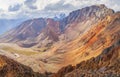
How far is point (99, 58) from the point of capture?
163m

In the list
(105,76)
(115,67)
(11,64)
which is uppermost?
(11,64)

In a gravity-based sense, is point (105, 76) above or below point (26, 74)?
below

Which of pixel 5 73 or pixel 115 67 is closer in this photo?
pixel 115 67

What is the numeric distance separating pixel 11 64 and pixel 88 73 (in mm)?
45572

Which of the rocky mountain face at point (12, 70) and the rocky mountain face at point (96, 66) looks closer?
the rocky mountain face at point (96, 66)

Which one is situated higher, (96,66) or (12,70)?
(96,66)

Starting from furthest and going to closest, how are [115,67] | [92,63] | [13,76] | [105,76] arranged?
[92,63] < [13,76] < [115,67] < [105,76]

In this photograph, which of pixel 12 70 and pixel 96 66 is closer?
pixel 12 70

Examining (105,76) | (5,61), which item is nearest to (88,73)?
(105,76)

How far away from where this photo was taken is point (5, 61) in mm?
142000

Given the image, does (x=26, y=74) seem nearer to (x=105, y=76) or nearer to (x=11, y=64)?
(x=11, y=64)

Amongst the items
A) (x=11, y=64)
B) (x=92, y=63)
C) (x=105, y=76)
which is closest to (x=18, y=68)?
(x=11, y=64)

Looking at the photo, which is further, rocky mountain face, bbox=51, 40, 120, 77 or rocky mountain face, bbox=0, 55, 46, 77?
rocky mountain face, bbox=0, 55, 46, 77

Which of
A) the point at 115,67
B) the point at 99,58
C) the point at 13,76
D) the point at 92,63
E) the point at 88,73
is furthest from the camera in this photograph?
the point at 99,58
